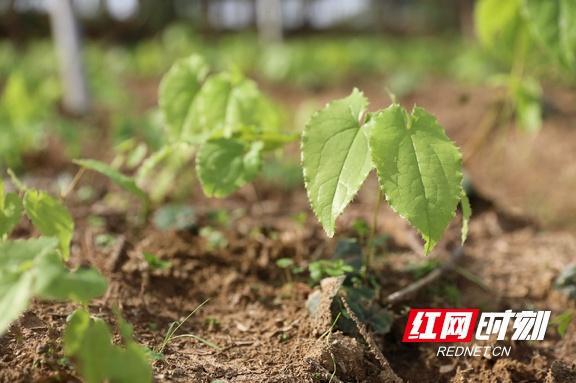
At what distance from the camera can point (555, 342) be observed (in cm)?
176

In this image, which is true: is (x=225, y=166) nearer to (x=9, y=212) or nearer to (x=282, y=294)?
(x=282, y=294)

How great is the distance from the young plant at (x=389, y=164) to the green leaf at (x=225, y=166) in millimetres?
307

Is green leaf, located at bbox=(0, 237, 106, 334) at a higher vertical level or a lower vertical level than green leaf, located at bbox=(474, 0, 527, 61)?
lower

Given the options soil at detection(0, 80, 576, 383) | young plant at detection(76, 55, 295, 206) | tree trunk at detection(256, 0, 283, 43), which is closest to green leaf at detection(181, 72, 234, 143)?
young plant at detection(76, 55, 295, 206)

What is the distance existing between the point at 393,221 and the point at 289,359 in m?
1.13

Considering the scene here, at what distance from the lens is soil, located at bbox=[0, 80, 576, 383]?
1.46 meters

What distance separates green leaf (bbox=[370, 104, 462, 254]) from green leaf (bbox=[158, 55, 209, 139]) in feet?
2.75

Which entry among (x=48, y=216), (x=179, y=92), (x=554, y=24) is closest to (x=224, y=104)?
(x=179, y=92)

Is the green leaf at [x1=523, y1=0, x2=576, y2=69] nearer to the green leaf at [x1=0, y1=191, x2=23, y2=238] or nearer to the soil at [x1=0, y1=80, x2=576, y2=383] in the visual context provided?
the soil at [x1=0, y1=80, x2=576, y2=383]

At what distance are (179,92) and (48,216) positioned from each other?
2.49 feet

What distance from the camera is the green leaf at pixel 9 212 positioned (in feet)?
4.59

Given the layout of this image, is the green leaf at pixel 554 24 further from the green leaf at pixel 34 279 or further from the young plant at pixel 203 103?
the green leaf at pixel 34 279

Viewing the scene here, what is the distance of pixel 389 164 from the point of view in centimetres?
140

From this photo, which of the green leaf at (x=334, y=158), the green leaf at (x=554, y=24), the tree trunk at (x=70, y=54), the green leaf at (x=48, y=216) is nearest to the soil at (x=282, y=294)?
the green leaf at (x=48, y=216)
